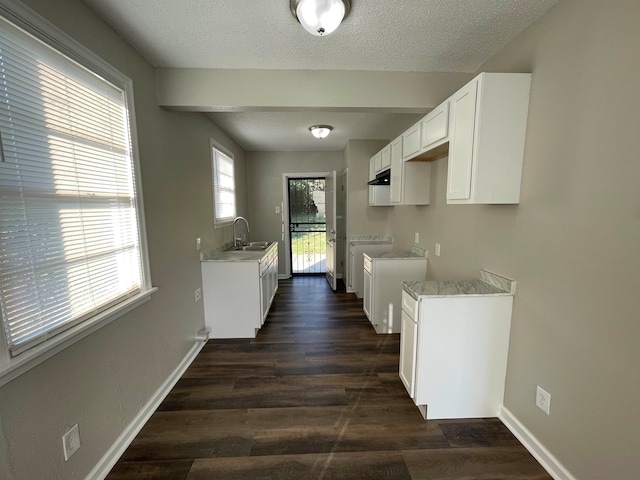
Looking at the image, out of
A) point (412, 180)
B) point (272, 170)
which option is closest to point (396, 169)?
point (412, 180)

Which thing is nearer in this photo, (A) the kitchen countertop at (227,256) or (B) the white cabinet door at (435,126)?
(B) the white cabinet door at (435,126)

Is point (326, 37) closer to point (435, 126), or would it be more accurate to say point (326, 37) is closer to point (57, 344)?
point (435, 126)

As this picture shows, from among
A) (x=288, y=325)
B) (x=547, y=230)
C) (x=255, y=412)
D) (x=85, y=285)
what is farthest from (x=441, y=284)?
(x=85, y=285)

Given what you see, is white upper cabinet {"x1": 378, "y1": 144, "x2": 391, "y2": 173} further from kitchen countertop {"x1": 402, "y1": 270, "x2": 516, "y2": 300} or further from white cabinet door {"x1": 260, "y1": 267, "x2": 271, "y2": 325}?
white cabinet door {"x1": 260, "y1": 267, "x2": 271, "y2": 325}

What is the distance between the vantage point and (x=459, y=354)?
1728 mm

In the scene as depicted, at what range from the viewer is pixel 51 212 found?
1.16m

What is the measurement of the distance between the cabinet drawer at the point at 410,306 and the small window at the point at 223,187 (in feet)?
7.93

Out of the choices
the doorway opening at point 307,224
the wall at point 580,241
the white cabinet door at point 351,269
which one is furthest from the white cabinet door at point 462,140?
the doorway opening at point 307,224

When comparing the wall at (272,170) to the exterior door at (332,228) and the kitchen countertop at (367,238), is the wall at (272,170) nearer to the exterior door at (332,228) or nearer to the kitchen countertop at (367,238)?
the exterior door at (332,228)

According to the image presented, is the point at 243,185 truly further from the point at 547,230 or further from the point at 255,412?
the point at 547,230

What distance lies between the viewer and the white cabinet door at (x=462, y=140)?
154 centimetres

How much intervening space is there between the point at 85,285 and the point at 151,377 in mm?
932

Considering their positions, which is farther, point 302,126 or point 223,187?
point 223,187

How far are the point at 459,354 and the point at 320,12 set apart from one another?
2220 mm
